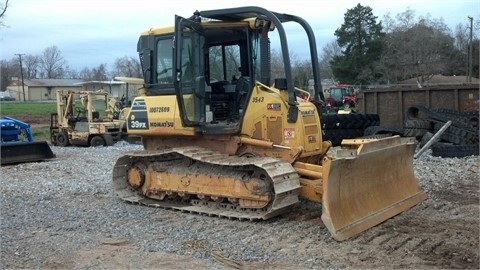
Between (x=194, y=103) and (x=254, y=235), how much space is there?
7.67 feet

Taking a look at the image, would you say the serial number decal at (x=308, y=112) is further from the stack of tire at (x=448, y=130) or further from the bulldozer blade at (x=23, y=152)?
the bulldozer blade at (x=23, y=152)

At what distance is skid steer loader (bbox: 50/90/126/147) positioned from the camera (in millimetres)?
19062

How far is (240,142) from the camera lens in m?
7.74

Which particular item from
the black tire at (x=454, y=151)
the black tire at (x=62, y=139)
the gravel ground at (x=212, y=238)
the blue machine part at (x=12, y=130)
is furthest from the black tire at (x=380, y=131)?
the black tire at (x=62, y=139)

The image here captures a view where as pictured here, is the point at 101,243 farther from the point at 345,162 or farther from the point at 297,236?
the point at 345,162

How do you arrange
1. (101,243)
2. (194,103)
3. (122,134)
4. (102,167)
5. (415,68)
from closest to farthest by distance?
(101,243)
(194,103)
(102,167)
(122,134)
(415,68)

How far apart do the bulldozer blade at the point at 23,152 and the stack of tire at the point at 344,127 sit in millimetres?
7532

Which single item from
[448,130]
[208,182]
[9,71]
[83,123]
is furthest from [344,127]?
[9,71]

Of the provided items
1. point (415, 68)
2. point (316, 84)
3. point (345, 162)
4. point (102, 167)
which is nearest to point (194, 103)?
point (316, 84)

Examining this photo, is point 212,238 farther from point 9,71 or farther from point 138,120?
point 9,71

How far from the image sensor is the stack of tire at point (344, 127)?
1473 centimetres

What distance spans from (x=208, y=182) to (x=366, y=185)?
2.12 meters

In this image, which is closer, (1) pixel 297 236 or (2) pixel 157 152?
(1) pixel 297 236

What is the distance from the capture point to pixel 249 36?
7922mm
